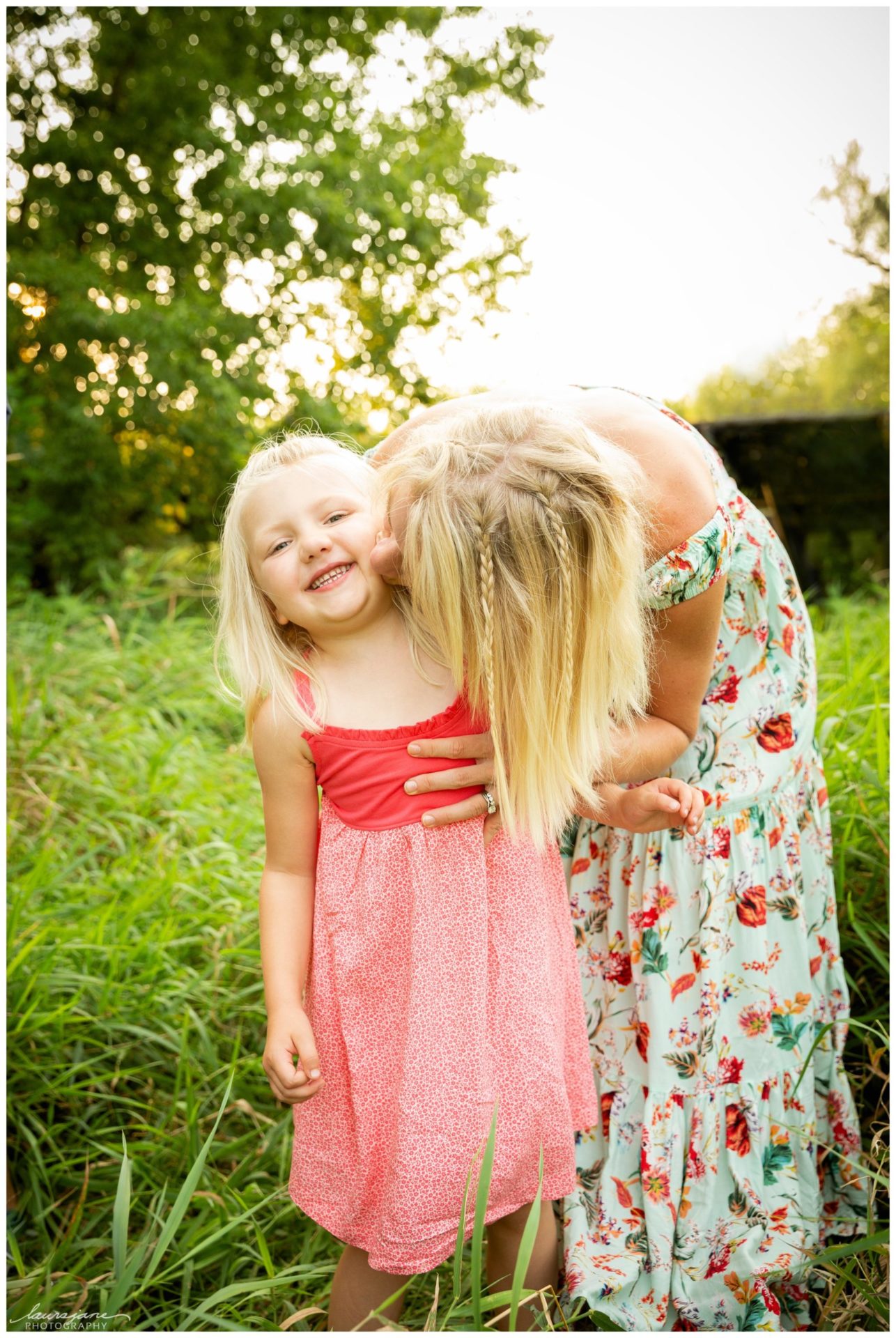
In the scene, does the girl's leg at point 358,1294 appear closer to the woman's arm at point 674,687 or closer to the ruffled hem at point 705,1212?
the ruffled hem at point 705,1212

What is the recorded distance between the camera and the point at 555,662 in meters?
1.23

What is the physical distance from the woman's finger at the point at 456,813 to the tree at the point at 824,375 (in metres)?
4.09

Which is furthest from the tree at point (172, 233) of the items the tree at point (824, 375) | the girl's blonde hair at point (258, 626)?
the girl's blonde hair at point (258, 626)

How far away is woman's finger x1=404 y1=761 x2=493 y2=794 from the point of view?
1308mm

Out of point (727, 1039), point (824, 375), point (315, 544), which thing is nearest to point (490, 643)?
point (315, 544)

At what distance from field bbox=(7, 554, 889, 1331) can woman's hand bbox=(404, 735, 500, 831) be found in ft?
1.96

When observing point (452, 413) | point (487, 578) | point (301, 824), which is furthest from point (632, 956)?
point (452, 413)

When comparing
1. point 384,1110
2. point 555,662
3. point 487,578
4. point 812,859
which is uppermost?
point 487,578

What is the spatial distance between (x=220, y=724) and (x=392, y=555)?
9.49 ft

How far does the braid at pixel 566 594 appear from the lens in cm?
117

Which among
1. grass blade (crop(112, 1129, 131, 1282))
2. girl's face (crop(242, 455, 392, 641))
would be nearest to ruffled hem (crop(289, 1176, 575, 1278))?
grass blade (crop(112, 1129, 131, 1282))

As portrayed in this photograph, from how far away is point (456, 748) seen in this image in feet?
4.36

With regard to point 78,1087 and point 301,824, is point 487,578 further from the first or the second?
point 78,1087

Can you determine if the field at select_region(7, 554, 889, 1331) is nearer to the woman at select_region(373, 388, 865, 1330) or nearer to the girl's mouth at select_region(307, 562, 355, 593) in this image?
the woman at select_region(373, 388, 865, 1330)
